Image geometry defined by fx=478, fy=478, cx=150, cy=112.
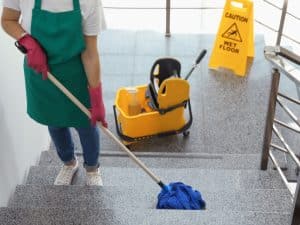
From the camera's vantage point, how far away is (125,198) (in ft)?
7.01

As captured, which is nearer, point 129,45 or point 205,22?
point 129,45

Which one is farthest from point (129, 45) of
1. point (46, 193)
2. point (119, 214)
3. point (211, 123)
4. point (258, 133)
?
point (119, 214)

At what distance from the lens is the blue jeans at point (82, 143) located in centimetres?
215

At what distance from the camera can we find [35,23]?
1.75 meters

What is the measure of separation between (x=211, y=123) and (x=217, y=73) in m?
0.55

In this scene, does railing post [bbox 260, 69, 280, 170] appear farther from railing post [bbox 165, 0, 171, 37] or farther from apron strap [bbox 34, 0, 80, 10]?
railing post [bbox 165, 0, 171, 37]

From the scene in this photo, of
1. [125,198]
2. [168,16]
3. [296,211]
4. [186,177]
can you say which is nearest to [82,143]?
[125,198]

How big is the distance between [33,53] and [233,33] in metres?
2.02

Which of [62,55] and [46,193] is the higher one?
[62,55]

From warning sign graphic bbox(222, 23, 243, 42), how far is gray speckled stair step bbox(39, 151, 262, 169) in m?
1.03

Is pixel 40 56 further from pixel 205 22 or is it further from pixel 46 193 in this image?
pixel 205 22

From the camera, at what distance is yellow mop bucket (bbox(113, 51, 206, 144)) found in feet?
9.13

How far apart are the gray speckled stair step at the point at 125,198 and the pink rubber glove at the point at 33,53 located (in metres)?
0.61

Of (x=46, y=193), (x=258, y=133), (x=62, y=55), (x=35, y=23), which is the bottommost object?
(x=258, y=133)
